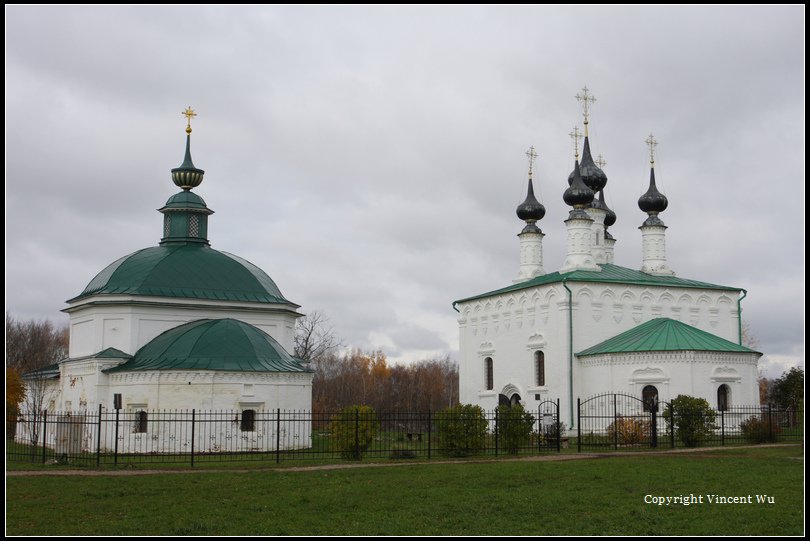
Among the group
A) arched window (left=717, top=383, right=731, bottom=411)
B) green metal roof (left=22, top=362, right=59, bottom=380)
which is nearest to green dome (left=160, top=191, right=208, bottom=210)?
green metal roof (left=22, top=362, right=59, bottom=380)

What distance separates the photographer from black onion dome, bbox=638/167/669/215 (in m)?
37.6

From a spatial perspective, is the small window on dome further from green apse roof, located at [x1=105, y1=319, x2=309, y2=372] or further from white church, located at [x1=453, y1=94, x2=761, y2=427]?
white church, located at [x1=453, y1=94, x2=761, y2=427]

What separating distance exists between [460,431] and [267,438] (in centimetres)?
706

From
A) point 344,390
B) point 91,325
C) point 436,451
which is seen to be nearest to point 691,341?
point 436,451

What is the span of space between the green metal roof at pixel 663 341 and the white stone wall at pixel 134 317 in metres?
12.3

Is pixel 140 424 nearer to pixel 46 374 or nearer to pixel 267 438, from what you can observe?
pixel 267 438

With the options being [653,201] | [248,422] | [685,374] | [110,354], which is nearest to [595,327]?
[685,374]

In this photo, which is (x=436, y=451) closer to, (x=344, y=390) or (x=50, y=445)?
(x=50, y=445)

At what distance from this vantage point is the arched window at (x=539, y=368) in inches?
1324

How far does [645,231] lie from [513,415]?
62.0 ft

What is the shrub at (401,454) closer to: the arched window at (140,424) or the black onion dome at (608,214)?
the arched window at (140,424)

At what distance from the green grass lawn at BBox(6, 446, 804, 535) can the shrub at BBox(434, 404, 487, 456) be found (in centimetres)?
428

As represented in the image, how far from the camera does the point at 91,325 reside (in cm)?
2872

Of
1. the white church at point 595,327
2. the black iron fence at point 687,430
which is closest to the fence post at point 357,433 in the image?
the black iron fence at point 687,430
